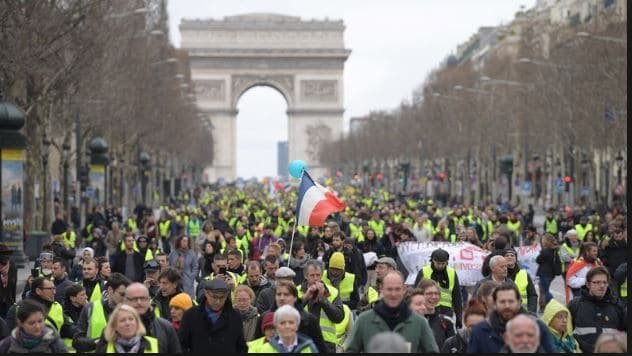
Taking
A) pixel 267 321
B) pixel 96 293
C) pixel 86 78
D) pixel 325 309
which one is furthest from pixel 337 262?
pixel 86 78

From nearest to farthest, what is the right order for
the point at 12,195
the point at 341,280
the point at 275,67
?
the point at 341,280 → the point at 12,195 → the point at 275,67

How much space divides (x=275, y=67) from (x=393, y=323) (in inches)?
5572

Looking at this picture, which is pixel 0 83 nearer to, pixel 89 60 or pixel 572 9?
pixel 89 60

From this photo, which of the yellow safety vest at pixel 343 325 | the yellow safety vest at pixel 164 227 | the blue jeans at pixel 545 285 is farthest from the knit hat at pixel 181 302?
the yellow safety vest at pixel 164 227

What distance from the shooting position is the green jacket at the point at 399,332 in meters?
10.4

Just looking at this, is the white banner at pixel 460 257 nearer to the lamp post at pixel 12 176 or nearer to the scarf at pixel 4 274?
the scarf at pixel 4 274

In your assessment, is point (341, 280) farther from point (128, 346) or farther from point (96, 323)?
point (128, 346)

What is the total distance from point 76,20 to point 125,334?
2675 centimetres

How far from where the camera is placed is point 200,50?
149125 millimetres

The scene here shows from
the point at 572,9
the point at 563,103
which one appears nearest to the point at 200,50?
the point at 572,9

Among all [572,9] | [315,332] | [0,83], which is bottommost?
[315,332]

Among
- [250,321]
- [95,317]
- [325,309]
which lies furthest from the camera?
[250,321]

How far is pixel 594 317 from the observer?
516 inches

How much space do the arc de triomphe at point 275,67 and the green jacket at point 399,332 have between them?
135031 mm
